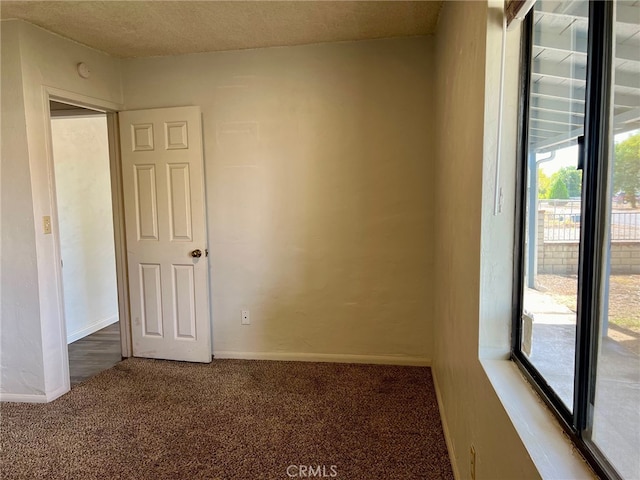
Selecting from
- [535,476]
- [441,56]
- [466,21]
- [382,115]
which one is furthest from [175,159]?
[535,476]

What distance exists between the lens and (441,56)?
246 centimetres

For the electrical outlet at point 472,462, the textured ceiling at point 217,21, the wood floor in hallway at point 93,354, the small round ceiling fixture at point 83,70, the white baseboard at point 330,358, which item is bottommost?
the wood floor in hallway at point 93,354

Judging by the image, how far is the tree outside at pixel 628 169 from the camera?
2.51 ft

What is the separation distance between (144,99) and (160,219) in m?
0.98

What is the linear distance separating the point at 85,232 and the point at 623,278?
4447mm

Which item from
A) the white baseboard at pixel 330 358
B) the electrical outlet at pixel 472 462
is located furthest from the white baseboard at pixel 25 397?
the electrical outlet at pixel 472 462

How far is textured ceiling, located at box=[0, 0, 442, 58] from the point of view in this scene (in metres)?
2.31

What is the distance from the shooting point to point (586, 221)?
943 millimetres

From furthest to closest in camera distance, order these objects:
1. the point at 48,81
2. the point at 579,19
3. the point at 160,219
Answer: the point at 160,219, the point at 48,81, the point at 579,19

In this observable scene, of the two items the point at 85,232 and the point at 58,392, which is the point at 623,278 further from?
the point at 85,232

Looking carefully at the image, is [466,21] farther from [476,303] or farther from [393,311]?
[393,311]

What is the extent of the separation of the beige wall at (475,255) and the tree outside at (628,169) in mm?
539

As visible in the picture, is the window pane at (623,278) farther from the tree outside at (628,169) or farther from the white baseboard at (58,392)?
the white baseboard at (58,392)

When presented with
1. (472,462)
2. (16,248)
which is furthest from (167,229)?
(472,462)
